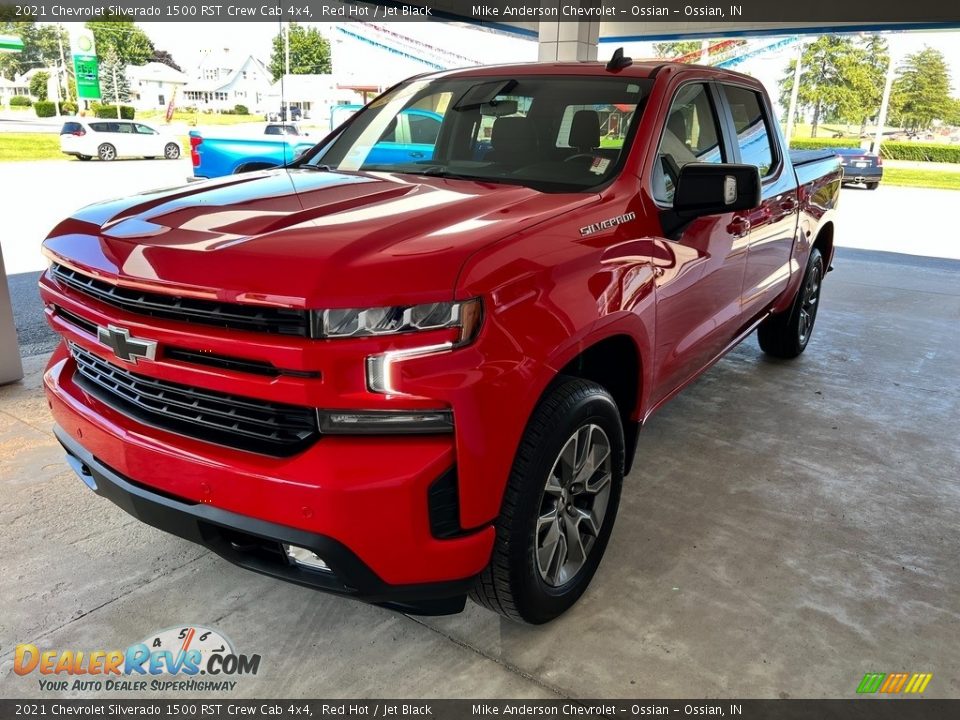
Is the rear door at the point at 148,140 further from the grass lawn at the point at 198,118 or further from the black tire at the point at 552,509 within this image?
the black tire at the point at 552,509

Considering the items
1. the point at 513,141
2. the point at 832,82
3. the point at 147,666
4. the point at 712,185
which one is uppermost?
the point at 832,82

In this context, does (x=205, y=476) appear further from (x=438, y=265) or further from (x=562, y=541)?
(x=562, y=541)

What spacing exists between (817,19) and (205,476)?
13.9m

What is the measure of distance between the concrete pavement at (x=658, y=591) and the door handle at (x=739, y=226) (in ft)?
3.67

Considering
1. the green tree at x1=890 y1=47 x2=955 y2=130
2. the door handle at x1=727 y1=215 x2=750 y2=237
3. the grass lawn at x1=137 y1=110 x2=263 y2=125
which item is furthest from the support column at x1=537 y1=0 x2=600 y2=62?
the green tree at x1=890 y1=47 x2=955 y2=130

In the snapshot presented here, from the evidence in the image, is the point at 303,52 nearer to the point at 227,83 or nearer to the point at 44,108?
the point at 227,83

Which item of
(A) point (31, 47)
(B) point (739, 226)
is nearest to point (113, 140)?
(A) point (31, 47)

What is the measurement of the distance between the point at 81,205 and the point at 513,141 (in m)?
11.4

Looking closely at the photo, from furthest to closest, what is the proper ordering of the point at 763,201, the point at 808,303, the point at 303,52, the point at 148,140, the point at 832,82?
1. the point at 832,82
2. the point at 148,140
3. the point at 303,52
4. the point at 808,303
5. the point at 763,201

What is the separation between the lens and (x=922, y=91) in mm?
26812

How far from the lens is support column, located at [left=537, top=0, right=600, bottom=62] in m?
12.0

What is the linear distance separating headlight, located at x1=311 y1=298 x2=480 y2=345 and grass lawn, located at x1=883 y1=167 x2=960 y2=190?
94.9ft

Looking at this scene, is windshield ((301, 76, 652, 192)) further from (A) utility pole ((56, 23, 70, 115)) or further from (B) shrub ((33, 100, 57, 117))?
(B) shrub ((33, 100, 57, 117))

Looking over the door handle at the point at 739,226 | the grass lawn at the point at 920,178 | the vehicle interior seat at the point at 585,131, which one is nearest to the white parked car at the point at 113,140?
the vehicle interior seat at the point at 585,131
